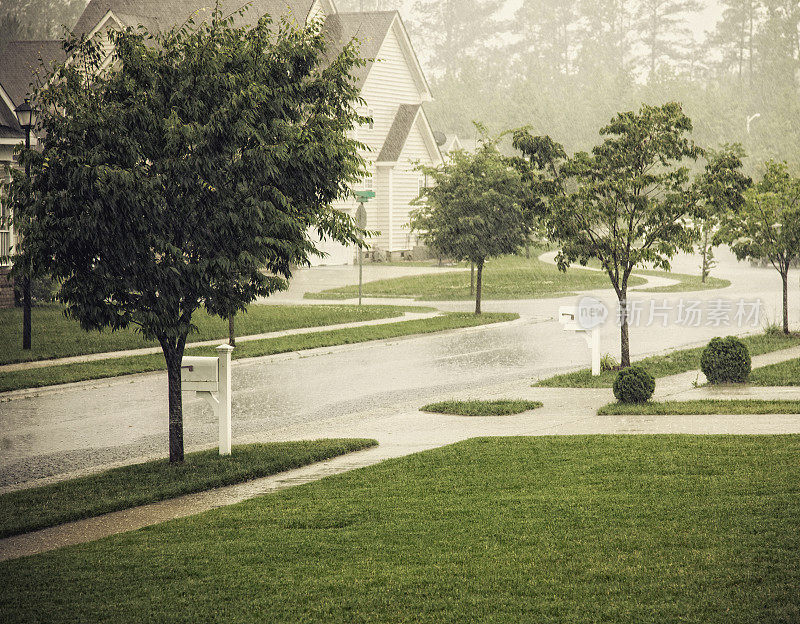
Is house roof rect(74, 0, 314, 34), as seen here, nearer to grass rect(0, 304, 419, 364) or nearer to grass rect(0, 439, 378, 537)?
grass rect(0, 304, 419, 364)

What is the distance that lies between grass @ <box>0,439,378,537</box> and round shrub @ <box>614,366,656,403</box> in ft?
14.5

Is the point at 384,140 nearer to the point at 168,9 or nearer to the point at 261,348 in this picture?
the point at 168,9

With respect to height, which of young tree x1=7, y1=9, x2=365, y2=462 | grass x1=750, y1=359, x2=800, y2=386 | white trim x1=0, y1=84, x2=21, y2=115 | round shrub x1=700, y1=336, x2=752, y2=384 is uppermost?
white trim x1=0, y1=84, x2=21, y2=115

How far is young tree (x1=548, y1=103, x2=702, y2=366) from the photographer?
17.3 m

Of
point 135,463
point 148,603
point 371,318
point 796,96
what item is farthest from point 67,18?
point 148,603

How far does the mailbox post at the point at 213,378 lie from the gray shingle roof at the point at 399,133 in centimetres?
3913

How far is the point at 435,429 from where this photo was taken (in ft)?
42.7

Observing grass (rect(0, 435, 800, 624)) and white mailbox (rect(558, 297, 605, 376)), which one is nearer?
grass (rect(0, 435, 800, 624))

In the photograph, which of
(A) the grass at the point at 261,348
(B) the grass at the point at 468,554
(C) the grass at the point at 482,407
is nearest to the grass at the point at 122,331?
(A) the grass at the point at 261,348

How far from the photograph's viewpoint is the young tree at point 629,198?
17.3 metres

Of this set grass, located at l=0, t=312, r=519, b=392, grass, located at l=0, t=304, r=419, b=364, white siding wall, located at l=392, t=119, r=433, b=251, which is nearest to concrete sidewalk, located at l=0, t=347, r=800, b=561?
grass, located at l=0, t=312, r=519, b=392

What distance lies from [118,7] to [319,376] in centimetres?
3371

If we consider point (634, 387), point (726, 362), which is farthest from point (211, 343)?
point (726, 362)

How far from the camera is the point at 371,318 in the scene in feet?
91.5
